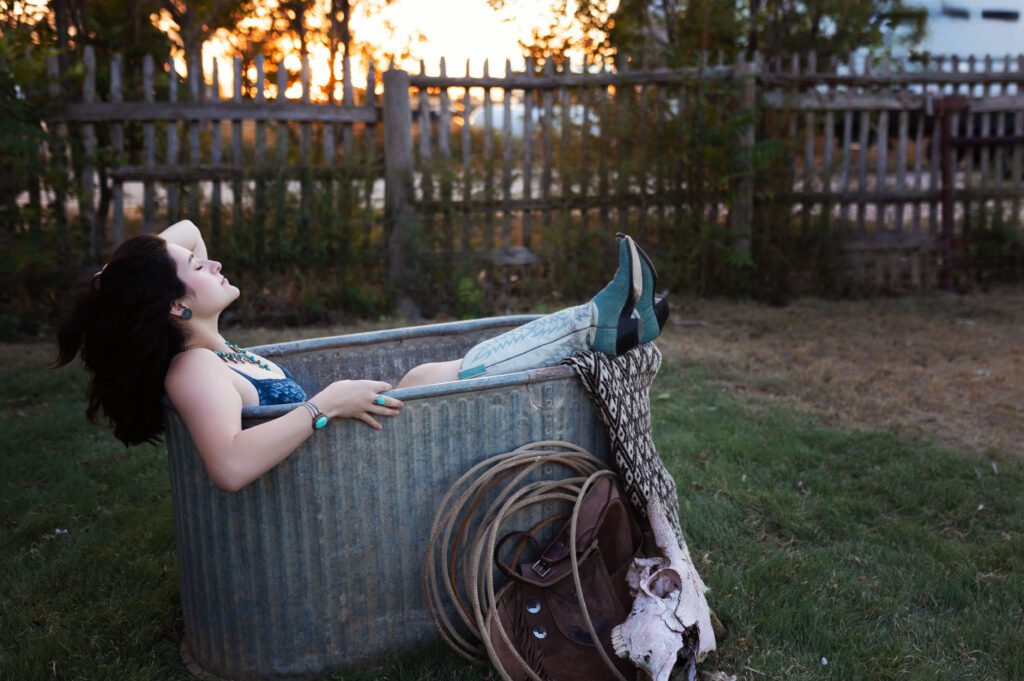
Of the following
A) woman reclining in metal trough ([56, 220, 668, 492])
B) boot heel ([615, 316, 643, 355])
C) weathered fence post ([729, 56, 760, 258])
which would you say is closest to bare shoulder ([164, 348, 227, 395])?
woman reclining in metal trough ([56, 220, 668, 492])

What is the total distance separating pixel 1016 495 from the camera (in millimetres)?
3098

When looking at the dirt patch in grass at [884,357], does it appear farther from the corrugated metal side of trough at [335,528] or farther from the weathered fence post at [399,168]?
the corrugated metal side of trough at [335,528]

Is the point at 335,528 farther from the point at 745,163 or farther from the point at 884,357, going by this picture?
the point at 745,163

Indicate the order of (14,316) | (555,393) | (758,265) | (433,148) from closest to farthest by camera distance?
(555,393)
(14,316)
(433,148)
(758,265)

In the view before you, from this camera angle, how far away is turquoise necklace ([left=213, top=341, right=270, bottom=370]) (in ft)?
7.18

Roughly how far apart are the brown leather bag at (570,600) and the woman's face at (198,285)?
0.99m

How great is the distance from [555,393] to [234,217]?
448 centimetres

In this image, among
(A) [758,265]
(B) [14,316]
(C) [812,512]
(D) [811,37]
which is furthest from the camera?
(D) [811,37]

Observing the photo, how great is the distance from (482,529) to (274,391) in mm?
691

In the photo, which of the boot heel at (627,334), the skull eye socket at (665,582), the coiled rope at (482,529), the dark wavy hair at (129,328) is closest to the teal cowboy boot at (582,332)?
the boot heel at (627,334)

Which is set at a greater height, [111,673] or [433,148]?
[433,148]

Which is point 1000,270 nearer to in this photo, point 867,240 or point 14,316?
point 867,240

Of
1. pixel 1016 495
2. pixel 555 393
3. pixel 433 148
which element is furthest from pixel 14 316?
pixel 1016 495

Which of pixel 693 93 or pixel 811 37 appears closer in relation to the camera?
pixel 693 93
